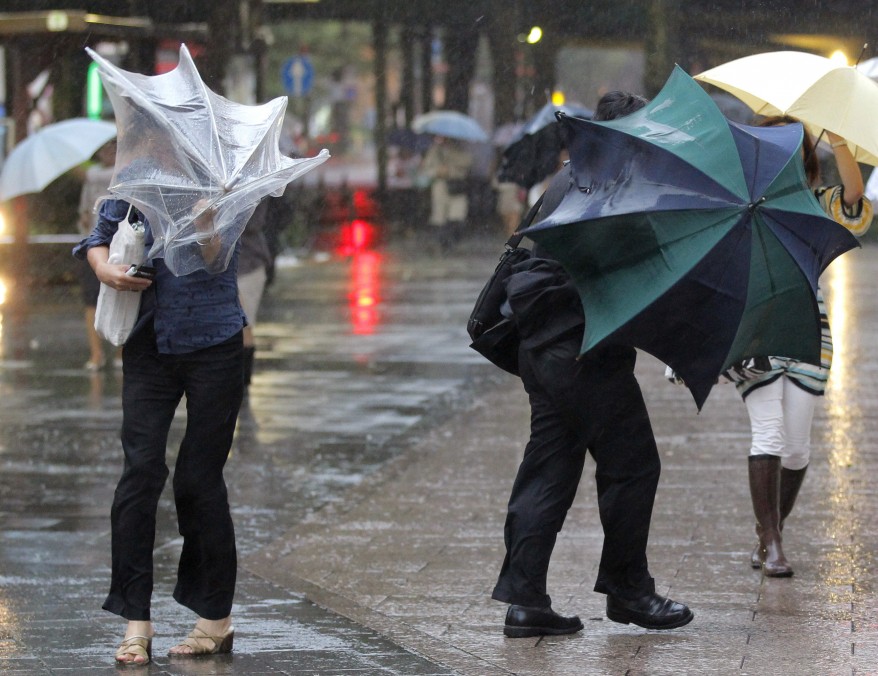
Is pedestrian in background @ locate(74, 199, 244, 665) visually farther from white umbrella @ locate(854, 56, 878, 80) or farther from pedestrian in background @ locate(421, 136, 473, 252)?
pedestrian in background @ locate(421, 136, 473, 252)

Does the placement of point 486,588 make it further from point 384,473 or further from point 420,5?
point 420,5

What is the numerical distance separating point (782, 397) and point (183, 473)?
8.12 ft

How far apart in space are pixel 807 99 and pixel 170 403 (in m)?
2.61

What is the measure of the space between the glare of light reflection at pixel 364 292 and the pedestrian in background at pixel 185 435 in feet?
31.7

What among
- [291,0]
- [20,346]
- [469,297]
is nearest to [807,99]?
[20,346]

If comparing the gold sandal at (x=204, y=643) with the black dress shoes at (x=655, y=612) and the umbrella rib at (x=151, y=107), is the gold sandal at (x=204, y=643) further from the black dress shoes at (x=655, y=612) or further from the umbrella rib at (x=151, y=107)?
the umbrella rib at (x=151, y=107)

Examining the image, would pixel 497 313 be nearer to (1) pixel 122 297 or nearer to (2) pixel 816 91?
(1) pixel 122 297

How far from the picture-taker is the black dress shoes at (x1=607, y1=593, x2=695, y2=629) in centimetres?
547

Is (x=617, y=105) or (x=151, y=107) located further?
(x=617, y=105)

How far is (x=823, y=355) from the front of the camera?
6.26 meters

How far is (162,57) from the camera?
113 feet

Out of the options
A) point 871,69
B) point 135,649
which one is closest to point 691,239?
point 135,649

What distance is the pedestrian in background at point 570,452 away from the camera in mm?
5266

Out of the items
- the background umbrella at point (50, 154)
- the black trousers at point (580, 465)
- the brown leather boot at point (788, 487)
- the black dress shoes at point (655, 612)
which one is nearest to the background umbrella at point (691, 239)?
the black trousers at point (580, 465)
